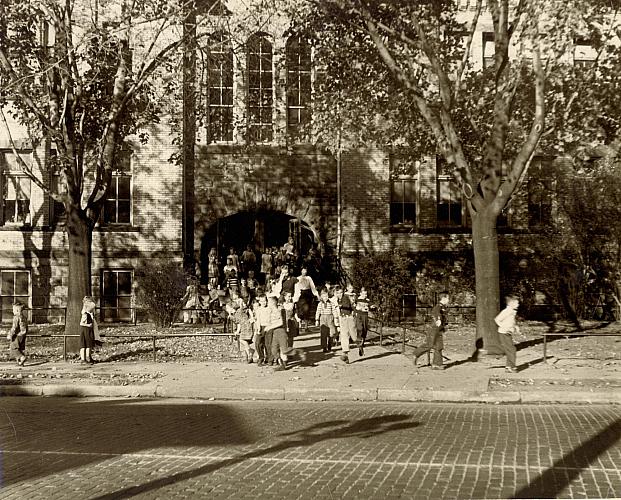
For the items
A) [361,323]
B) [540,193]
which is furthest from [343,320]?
[540,193]

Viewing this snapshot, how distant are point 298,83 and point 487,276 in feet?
35.7

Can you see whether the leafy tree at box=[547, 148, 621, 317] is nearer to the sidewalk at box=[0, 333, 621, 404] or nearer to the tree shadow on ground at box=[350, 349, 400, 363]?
the sidewalk at box=[0, 333, 621, 404]

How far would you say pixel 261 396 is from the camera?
45.2 ft

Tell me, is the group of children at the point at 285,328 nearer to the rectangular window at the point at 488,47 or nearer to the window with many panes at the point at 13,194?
the window with many panes at the point at 13,194

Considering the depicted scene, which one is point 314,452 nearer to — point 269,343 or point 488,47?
point 269,343

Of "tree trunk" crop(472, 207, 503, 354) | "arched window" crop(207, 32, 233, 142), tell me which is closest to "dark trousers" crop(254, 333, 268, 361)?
"tree trunk" crop(472, 207, 503, 354)

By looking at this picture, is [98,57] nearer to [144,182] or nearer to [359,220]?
[144,182]

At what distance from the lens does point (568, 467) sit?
773 cm

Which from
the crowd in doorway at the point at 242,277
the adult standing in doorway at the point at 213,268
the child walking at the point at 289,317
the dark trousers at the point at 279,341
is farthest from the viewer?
the adult standing in doorway at the point at 213,268

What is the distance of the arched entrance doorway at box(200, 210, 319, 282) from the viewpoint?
2694 centimetres

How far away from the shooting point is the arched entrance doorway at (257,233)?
88.4ft

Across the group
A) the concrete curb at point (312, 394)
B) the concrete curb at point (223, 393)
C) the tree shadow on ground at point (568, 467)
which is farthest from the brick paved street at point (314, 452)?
the concrete curb at point (223, 393)

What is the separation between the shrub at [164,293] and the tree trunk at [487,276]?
10778mm

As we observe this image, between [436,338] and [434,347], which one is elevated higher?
[436,338]
